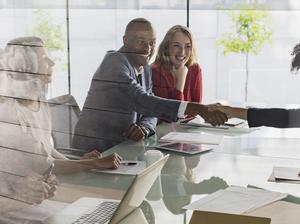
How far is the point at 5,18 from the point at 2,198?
53 centimetres

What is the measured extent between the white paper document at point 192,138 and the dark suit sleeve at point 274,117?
0.16 meters

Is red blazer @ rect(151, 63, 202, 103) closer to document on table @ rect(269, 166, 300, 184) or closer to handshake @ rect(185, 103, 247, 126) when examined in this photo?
handshake @ rect(185, 103, 247, 126)

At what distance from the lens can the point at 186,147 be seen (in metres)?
Answer: 1.97

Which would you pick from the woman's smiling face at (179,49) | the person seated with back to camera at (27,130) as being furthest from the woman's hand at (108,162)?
the woman's smiling face at (179,49)

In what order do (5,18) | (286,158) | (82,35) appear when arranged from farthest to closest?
(82,35), (286,158), (5,18)

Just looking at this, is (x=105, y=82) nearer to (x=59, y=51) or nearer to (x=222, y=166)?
(x=59, y=51)

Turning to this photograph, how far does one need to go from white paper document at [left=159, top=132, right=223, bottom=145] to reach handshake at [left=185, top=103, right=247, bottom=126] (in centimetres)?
11

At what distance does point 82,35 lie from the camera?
2.45 meters

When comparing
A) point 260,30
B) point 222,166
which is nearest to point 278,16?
point 260,30

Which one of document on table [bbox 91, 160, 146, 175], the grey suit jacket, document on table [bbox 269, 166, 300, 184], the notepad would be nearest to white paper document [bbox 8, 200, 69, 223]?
document on table [bbox 91, 160, 146, 175]

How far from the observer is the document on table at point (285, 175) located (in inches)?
61.2

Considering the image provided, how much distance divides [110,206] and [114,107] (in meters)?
1.25

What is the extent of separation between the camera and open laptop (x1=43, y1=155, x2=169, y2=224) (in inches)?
38.8

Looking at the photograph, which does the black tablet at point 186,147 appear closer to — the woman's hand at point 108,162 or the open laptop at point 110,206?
the woman's hand at point 108,162
